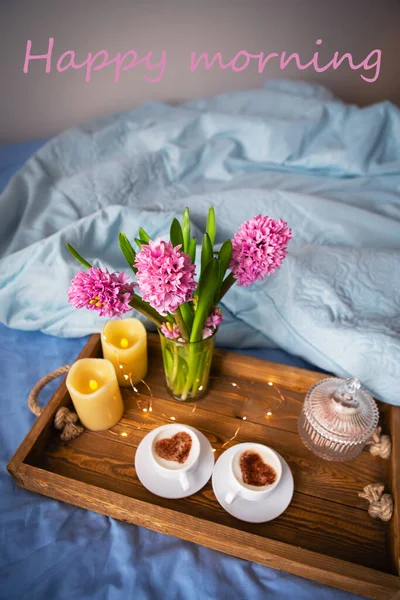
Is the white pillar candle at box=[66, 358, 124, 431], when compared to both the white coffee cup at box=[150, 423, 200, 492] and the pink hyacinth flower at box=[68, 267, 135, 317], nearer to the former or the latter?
the white coffee cup at box=[150, 423, 200, 492]

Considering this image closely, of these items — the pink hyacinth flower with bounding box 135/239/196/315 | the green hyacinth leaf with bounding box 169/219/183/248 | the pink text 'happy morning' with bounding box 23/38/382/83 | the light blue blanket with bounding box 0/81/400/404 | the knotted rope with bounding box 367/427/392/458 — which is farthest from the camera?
the pink text 'happy morning' with bounding box 23/38/382/83

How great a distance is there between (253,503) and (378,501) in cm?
17

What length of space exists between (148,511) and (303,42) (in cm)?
167

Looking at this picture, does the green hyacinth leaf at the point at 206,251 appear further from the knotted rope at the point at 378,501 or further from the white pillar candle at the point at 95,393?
the knotted rope at the point at 378,501

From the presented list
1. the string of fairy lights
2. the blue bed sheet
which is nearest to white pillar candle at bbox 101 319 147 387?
the string of fairy lights

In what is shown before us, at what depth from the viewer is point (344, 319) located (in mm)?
793

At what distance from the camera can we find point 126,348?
0.71 m

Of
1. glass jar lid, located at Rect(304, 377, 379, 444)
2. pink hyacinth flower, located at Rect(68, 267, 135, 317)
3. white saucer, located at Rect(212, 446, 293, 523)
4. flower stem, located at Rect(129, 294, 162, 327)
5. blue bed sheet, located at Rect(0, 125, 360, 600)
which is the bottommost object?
blue bed sheet, located at Rect(0, 125, 360, 600)

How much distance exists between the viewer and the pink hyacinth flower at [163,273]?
17.0 inches

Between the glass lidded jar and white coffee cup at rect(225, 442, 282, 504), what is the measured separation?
8 centimetres

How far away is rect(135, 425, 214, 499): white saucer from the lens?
596 mm

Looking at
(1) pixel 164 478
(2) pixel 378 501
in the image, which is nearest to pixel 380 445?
(2) pixel 378 501

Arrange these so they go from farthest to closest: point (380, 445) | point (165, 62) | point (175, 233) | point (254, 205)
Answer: point (165, 62) < point (254, 205) < point (380, 445) < point (175, 233)

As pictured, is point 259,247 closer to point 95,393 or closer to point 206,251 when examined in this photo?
point 206,251
